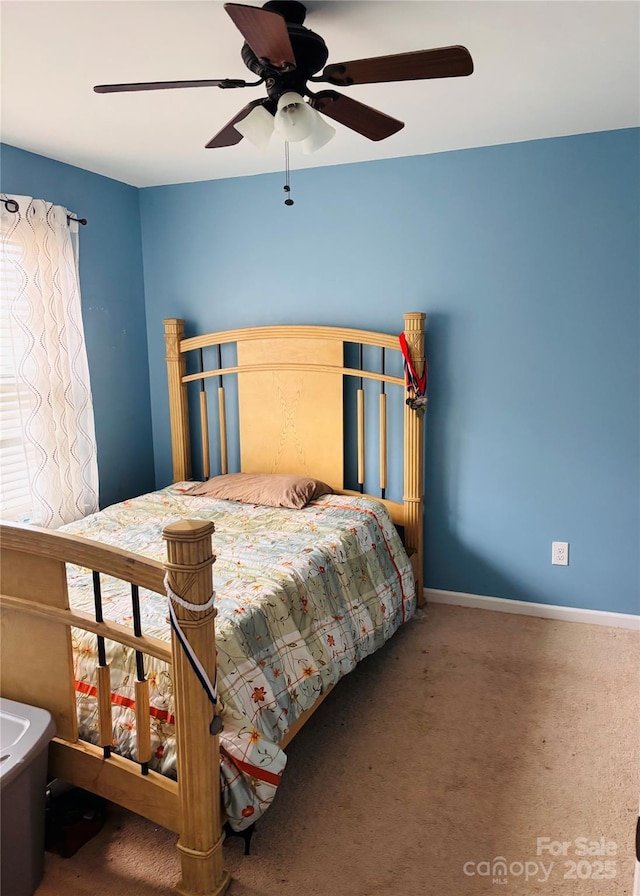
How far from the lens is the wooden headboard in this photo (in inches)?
129

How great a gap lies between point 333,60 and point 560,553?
2.39 metres

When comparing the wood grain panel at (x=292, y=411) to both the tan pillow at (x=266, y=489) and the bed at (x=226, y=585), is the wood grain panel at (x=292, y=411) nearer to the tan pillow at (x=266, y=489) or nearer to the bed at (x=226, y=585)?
the bed at (x=226, y=585)

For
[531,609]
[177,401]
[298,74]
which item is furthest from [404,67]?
[531,609]

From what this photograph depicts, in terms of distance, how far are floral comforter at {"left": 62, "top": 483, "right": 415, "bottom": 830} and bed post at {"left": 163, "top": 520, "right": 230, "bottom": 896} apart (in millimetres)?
83

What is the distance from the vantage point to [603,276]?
2912 mm

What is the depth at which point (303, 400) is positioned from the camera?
345 cm

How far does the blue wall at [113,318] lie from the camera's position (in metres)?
3.37

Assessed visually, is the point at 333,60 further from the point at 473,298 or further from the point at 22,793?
the point at 22,793

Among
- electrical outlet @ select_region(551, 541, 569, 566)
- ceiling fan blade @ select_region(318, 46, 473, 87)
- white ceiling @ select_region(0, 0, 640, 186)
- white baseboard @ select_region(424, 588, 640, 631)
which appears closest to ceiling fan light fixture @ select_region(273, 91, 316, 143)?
ceiling fan blade @ select_region(318, 46, 473, 87)

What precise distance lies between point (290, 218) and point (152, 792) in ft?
9.25

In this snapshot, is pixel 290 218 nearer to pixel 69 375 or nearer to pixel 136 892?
pixel 69 375

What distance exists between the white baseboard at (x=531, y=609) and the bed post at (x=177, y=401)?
5.25ft

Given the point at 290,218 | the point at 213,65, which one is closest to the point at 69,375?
the point at 290,218

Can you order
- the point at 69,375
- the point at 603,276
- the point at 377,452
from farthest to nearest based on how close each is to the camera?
1. the point at 377,452
2. the point at 69,375
3. the point at 603,276
